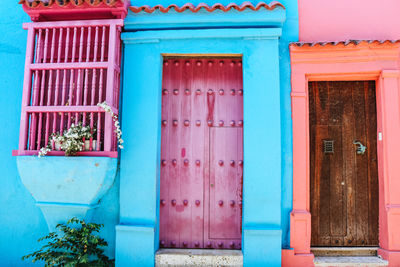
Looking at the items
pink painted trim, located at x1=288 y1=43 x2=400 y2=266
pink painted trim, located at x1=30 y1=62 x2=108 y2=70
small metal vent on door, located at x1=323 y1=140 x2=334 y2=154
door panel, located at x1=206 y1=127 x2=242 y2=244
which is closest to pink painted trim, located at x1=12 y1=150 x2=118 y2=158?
pink painted trim, located at x1=30 y1=62 x2=108 y2=70

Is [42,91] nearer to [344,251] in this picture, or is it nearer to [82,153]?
[82,153]

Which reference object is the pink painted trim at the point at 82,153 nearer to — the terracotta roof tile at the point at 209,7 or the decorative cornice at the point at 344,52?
the terracotta roof tile at the point at 209,7

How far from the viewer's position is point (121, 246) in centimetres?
379

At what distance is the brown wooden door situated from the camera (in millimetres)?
4062

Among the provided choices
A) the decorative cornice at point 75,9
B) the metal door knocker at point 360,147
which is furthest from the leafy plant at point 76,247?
the metal door knocker at point 360,147

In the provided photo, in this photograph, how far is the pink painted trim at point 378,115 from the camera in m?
3.83

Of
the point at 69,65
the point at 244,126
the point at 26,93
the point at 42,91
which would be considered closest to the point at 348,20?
the point at 244,126

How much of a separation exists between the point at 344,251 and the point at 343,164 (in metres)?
1.03

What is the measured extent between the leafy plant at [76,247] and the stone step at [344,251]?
2451 mm

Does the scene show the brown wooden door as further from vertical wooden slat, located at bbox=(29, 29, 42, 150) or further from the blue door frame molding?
vertical wooden slat, located at bbox=(29, 29, 42, 150)

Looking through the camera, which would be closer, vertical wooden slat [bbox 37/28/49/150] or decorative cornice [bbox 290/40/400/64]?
vertical wooden slat [bbox 37/28/49/150]

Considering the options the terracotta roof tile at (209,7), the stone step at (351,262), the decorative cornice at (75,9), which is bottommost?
the stone step at (351,262)

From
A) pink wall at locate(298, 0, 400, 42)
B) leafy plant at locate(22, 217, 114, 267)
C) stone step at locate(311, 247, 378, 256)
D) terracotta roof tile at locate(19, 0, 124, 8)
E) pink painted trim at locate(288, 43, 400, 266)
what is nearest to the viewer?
leafy plant at locate(22, 217, 114, 267)

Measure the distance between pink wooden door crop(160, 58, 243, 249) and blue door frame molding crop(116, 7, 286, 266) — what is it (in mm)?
237
